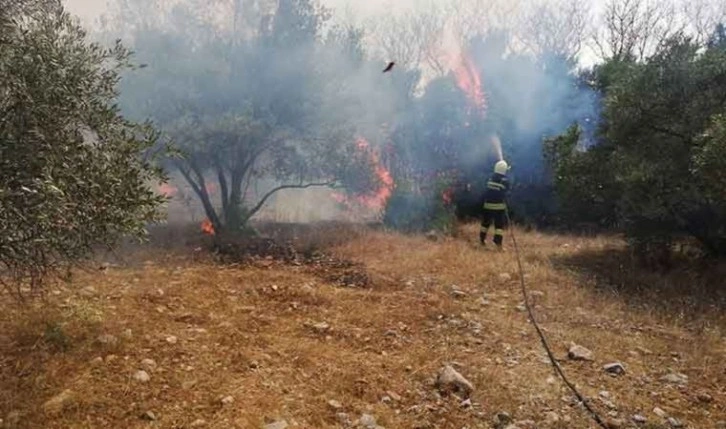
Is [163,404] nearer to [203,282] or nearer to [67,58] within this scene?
[67,58]

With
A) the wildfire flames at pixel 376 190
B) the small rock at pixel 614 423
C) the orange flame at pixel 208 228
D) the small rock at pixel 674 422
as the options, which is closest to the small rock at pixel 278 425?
the small rock at pixel 614 423

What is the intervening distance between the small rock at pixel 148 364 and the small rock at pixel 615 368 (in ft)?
13.2

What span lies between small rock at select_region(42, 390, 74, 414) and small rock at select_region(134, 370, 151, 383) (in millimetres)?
465

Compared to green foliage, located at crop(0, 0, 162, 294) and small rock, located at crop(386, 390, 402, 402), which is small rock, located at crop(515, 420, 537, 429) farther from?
green foliage, located at crop(0, 0, 162, 294)

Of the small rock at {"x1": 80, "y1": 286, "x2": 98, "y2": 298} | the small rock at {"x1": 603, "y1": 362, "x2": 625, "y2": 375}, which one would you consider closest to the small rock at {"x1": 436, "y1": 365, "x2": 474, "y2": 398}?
the small rock at {"x1": 603, "y1": 362, "x2": 625, "y2": 375}

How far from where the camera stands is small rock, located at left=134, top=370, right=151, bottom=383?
404 centimetres

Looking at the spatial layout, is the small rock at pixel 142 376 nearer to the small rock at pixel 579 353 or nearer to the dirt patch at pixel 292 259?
the dirt patch at pixel 292 259

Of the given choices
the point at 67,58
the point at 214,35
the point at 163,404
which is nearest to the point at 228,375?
the point at 163,404

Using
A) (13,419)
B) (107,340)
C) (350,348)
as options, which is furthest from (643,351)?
(13,419)

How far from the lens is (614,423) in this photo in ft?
12.3

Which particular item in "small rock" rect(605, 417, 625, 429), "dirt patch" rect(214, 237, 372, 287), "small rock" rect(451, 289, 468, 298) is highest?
"dirt patch" rect(214, 237, 372, 287)

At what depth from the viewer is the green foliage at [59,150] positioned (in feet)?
10.9

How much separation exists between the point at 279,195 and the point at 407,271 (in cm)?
1230

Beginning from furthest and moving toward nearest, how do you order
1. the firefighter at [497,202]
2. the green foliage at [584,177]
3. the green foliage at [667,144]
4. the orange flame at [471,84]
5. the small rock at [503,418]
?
the orange flame at [471,84] → the firefighter at [497,202] → the green foliage at [584,177] → the green foliage at [667,144] → the small rock at [503,418]
